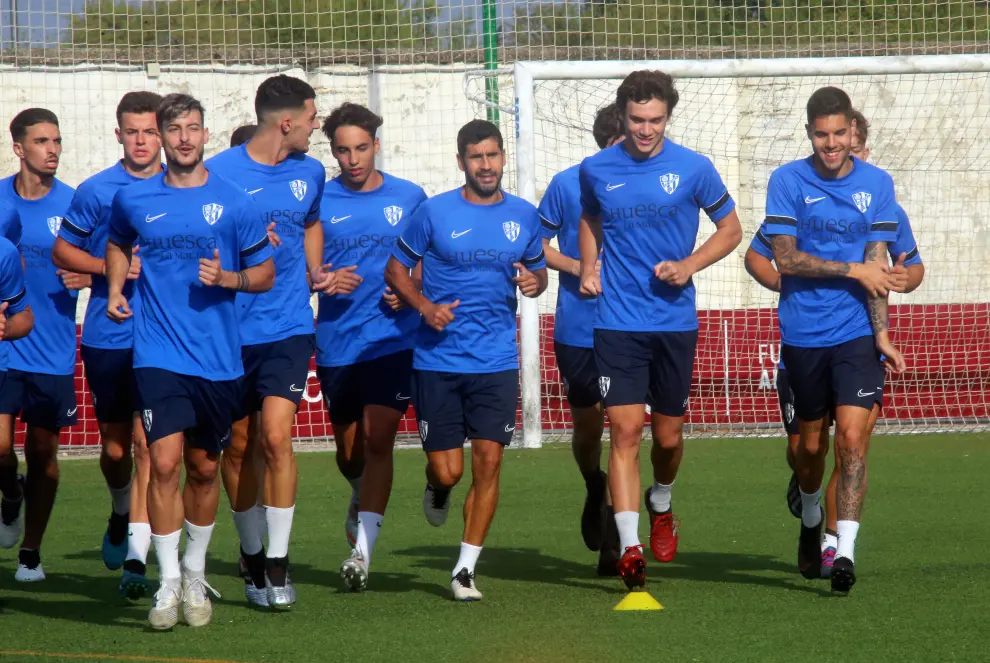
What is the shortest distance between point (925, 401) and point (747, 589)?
28.8 feet

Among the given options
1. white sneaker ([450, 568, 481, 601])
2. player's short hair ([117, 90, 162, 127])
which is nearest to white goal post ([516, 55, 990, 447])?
player's short hair ([117, 90, 162, 127])

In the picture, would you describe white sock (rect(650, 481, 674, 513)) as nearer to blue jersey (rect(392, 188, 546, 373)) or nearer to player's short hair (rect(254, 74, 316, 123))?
blue jersey (rect(392, 188, 546, 373))

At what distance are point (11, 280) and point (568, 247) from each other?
3146mm

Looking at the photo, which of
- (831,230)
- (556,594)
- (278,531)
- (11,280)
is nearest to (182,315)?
(11,280)

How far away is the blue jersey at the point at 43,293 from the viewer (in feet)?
24.4

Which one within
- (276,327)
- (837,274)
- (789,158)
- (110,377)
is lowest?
(110,377)

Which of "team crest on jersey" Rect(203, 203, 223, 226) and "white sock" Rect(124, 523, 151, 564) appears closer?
"team crest on jersey" Rect(203, 203, 223, 226)

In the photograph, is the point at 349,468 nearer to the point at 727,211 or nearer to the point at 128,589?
the point at 128,589

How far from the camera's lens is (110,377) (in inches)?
286

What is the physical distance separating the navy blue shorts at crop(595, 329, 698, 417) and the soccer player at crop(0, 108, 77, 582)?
2830mm

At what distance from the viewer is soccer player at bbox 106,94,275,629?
5973 millimetres

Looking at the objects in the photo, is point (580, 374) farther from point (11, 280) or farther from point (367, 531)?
point (11, 280)

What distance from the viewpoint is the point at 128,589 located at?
655 cm

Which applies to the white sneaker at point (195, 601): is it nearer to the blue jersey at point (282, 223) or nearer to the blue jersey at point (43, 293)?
the blue jersey at point (282, 223)
